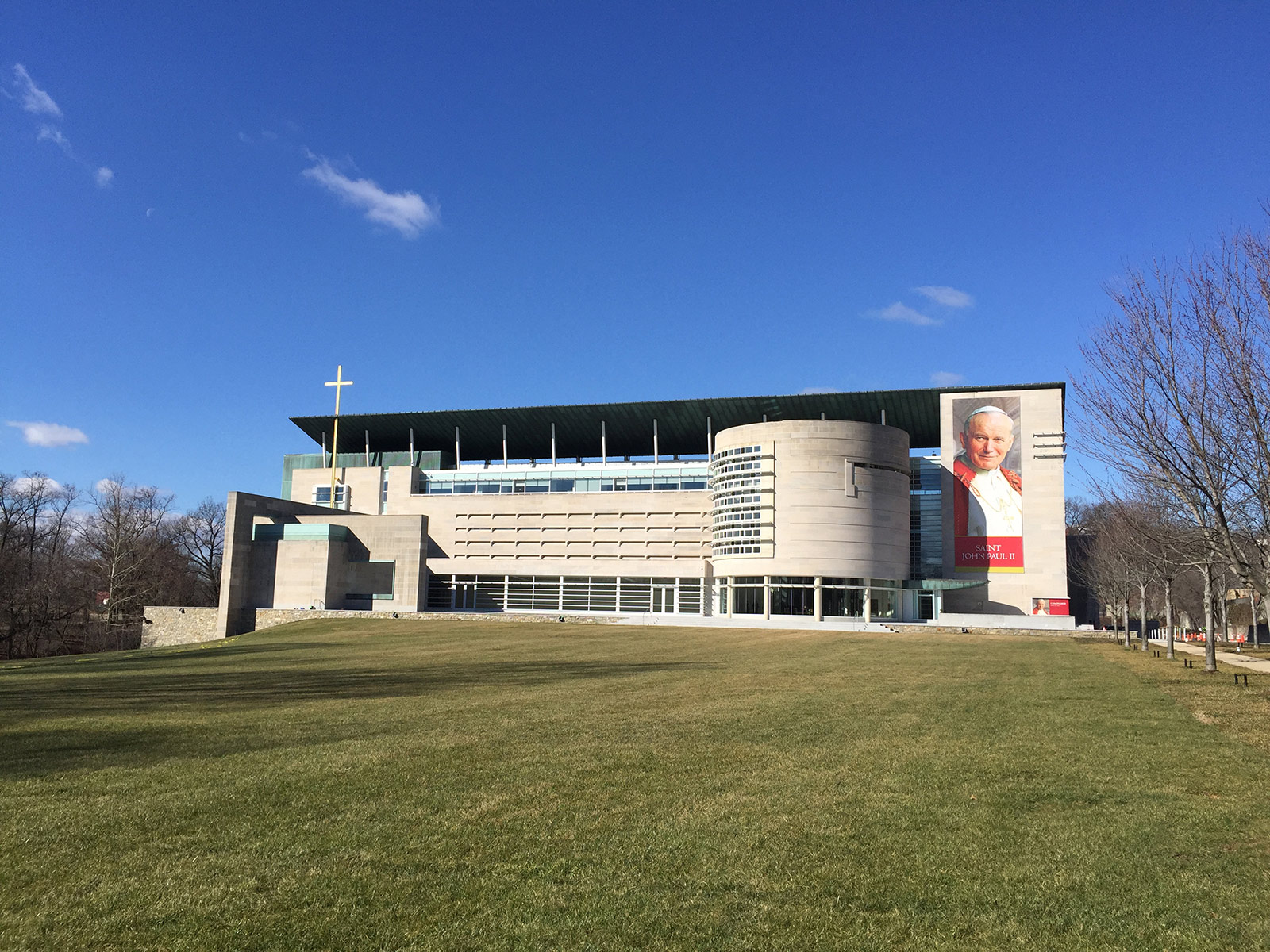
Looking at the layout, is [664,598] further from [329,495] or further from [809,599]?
[329,495]

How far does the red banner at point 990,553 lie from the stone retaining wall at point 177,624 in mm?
65949

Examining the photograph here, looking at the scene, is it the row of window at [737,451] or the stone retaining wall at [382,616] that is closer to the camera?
the stone retaining wall at [382,616]

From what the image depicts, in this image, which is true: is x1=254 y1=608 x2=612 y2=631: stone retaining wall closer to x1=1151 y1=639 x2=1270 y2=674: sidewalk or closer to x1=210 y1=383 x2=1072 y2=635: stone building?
x1=210 y1=383 x2=1072 y2=635: stone building

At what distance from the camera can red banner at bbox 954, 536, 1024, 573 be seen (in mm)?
79562

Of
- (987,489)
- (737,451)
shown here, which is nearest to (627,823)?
(737,451)

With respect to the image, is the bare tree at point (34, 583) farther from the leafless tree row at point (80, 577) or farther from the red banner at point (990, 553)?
the red banner at point (990, 553)

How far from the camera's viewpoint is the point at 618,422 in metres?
93.6

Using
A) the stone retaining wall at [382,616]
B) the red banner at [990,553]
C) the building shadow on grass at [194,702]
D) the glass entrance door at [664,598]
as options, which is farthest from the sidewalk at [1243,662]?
the glass entrance door at [664,598]

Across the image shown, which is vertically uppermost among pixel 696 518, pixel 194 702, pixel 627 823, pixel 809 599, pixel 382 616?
pixel 696 518

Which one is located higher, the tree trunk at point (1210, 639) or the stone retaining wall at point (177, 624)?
the tree trunk at point (1210, 639)

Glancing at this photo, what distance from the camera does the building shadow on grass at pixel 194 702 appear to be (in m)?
12.6

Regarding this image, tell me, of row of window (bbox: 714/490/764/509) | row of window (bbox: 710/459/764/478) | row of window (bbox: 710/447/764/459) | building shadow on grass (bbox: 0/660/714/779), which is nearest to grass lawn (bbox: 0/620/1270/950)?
building shadow on grass (bbox: 0/660/714/779)

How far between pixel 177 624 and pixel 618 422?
1787 inches

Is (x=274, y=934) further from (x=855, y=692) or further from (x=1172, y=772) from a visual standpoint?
(x=855, y=692)
